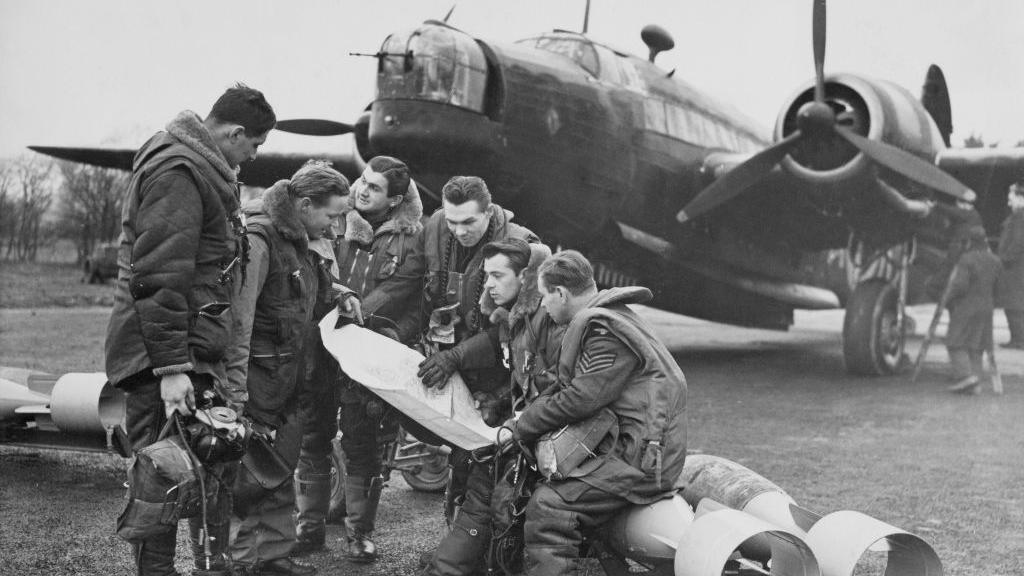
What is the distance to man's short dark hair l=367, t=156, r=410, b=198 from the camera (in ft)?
14.9

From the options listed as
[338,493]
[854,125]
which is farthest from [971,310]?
[338,493]

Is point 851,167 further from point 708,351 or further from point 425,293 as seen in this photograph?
point 425,293

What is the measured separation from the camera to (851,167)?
34.6ft

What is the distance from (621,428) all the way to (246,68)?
540 centimetres

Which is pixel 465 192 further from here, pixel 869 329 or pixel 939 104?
pixel 939 104

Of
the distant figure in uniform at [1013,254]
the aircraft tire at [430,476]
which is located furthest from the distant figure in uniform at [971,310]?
the aircraft tire at [430,476]

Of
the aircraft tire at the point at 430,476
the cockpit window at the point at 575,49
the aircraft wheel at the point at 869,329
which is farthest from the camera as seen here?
the aircraft wheel at the point at 869,329

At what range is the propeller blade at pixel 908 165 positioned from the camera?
10.4 meters

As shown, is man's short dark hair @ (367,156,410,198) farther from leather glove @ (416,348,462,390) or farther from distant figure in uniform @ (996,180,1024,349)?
distant figure in uniform @ (996,180,1024,349)

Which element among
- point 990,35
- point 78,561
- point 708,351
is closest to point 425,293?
point 78,561

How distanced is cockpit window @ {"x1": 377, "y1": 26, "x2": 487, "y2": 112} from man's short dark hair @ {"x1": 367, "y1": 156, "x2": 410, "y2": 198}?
3.84 m

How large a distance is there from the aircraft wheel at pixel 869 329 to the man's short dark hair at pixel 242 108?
1001cm

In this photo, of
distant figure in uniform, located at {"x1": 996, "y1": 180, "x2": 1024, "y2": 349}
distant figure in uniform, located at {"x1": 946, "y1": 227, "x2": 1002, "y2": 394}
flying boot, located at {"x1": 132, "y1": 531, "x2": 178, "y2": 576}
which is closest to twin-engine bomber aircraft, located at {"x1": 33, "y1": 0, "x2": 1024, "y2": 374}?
distant figure in uniform, located at {"x1": 996, "y1": 180, "x2": 1024, "y2": 349}

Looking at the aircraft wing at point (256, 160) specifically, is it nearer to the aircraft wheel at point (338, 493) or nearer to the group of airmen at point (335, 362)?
the aircraft wheel at point (338, 493)
